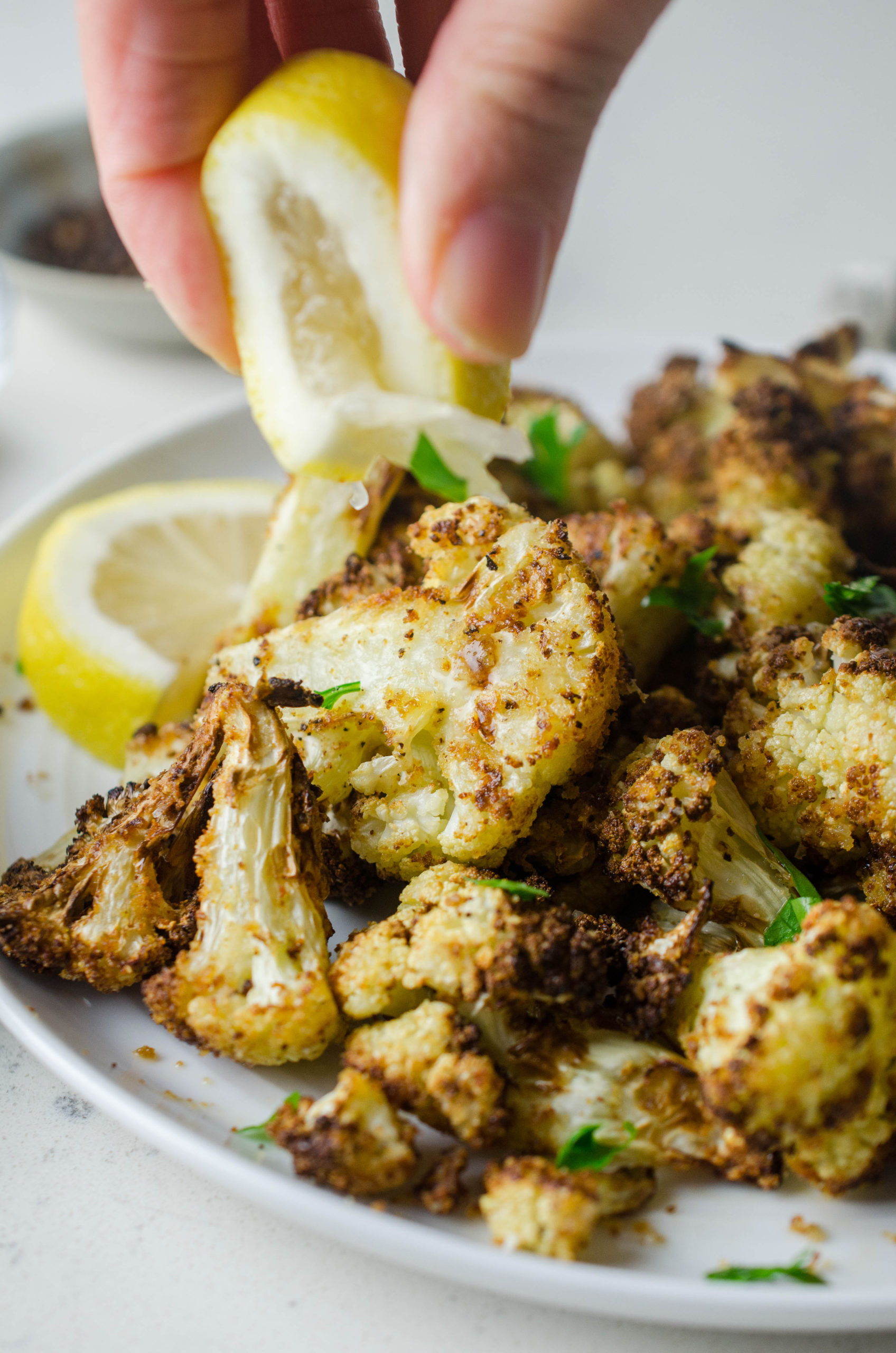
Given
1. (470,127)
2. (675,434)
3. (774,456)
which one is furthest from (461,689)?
(675,434)

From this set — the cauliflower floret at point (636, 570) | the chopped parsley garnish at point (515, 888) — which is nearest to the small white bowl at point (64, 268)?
the cauliflower floret at point (636, 570)

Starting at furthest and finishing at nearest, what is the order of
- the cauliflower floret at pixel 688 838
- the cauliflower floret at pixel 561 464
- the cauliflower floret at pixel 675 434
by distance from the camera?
the cauliflower floret at pixel 675 434 → the cauliflower floret at pixel 561 464 → the cauliflower floret at pixel 688 838

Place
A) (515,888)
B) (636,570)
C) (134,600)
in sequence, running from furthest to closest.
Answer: (134,600) → (636,570) → (515,888)

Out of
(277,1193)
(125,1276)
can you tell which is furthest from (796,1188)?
(125,1276)

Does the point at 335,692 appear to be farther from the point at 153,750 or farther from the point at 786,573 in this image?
the point at 786,573

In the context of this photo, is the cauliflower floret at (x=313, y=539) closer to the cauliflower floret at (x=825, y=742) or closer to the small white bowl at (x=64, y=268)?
the cauliflower floret at (x=825, y=742)

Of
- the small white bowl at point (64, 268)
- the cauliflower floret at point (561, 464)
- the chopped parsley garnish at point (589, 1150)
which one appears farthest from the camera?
the small white bowl at point (64, 268)
